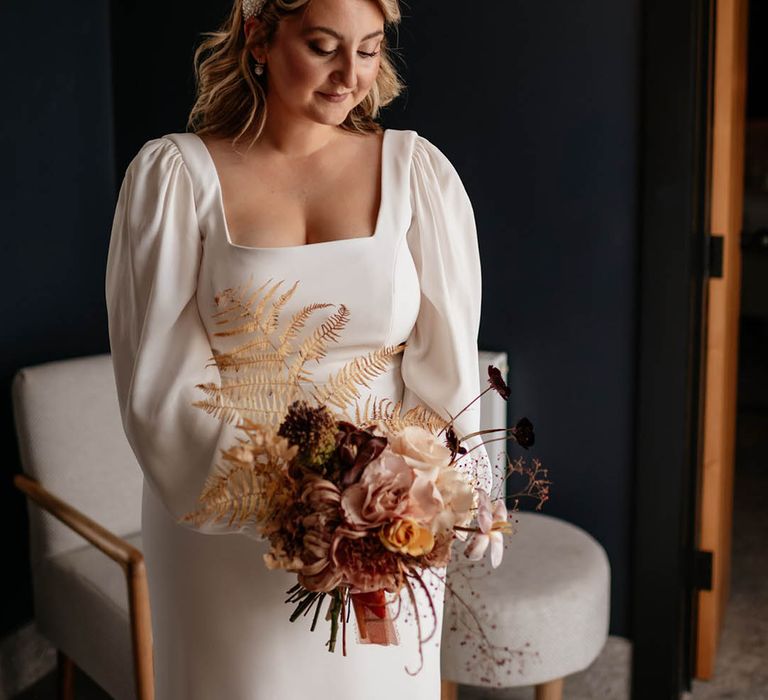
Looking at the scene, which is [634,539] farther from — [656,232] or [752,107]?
[752,107]

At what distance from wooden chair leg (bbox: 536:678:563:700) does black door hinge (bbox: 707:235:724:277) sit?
3.52ft

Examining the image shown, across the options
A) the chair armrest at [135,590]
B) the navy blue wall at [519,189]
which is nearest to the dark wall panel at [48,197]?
the navy blue wall at [519,189]

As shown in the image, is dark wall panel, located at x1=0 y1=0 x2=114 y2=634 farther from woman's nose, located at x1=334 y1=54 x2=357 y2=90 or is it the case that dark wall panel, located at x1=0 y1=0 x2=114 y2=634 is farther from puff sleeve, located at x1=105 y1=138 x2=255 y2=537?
woman's nose, located at x1=334 y1=54 x2=357 y2=90

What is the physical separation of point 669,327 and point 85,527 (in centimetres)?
145

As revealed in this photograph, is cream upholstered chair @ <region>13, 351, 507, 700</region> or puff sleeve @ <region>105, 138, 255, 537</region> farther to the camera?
cream upholstered chair @ <region>13, 351, 507, 700</region>

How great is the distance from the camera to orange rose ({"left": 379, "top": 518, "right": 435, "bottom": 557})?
1037 millimetres

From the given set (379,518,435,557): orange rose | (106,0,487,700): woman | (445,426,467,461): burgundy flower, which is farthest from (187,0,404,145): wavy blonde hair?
(379,518,435,557): orange rose

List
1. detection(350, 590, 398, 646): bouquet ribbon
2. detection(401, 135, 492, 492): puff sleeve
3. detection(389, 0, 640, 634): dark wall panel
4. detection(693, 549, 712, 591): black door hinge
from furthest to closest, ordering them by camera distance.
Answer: detection(693, 549, 712, 591): black door hinge
detection(389, 0, 640, 634): dark wall panel
detection(401, 135, 492, 492): puff sleeve
detection(350, 590, 398, 646): bouquet ribbon

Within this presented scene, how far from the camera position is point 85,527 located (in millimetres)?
2094

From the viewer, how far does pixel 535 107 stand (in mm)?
2463

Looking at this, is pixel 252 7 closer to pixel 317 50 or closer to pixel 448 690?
pixel 317 50

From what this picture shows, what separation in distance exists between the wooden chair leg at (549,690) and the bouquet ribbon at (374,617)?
3.73ft

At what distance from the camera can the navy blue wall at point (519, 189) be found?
7.90 ft

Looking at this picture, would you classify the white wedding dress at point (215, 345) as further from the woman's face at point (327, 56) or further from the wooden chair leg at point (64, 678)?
the wooden chair leg at point (64, 678)
